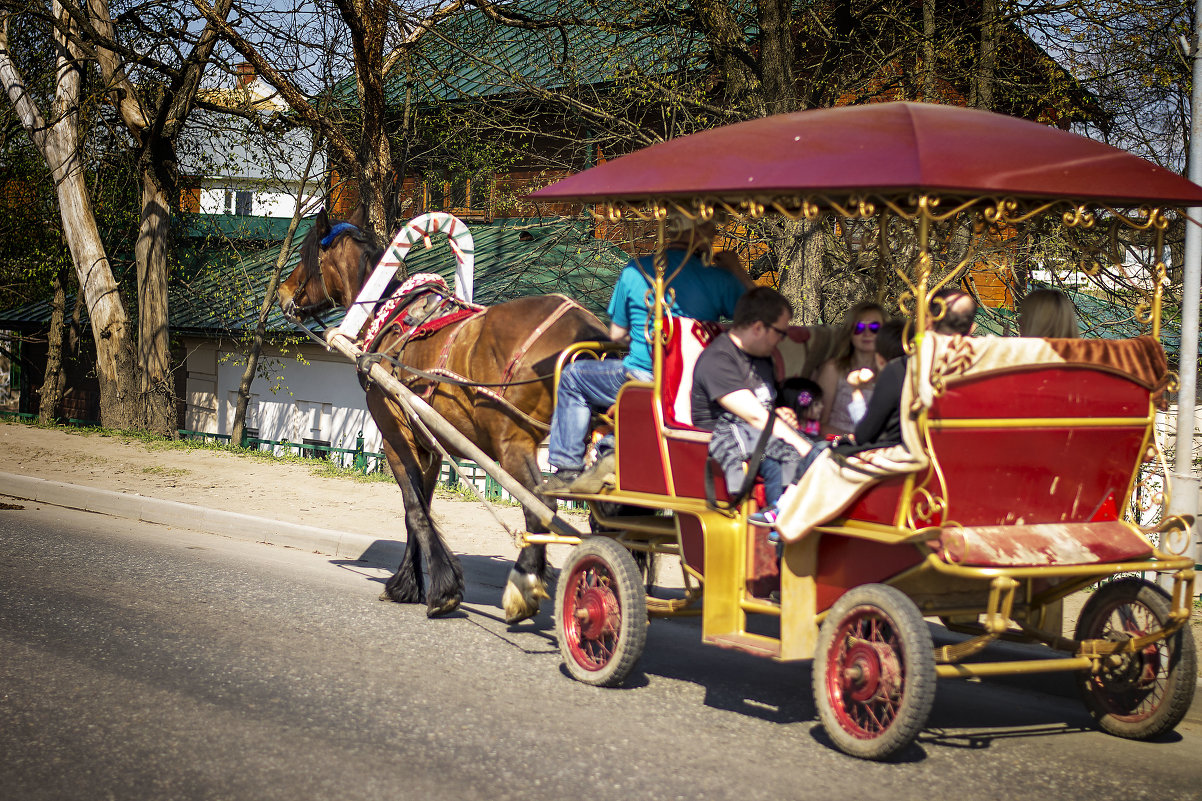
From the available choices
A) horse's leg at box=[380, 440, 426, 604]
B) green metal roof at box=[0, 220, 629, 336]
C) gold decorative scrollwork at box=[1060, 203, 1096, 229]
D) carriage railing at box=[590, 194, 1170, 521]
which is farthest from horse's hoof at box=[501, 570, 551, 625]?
green metal roof at box=[0, 220, 629, 336]

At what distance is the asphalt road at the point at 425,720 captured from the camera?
4.25 metres

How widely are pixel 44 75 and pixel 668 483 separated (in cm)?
1505

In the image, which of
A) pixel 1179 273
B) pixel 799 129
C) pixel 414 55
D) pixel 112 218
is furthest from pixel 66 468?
pixel 1179 273

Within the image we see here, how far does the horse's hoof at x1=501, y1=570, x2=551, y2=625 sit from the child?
1.82m

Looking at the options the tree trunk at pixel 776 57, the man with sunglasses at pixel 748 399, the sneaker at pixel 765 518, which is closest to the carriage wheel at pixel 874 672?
the sneaker at pixel 765 518

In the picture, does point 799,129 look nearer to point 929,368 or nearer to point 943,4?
point 929,368

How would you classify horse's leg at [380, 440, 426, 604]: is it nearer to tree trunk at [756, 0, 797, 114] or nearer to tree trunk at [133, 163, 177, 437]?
tree trunk at [756, 0, 797, 114]

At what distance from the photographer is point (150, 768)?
4.25 m

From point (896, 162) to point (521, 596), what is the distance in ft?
11.3

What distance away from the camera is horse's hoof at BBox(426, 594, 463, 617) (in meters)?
7.10

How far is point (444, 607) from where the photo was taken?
23.3ft

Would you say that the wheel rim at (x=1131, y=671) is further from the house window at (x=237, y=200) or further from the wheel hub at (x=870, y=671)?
the house window at (x=237, y=200)

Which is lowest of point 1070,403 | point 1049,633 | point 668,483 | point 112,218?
point 1049,633

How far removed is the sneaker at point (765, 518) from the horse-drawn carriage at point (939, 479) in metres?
0.10
